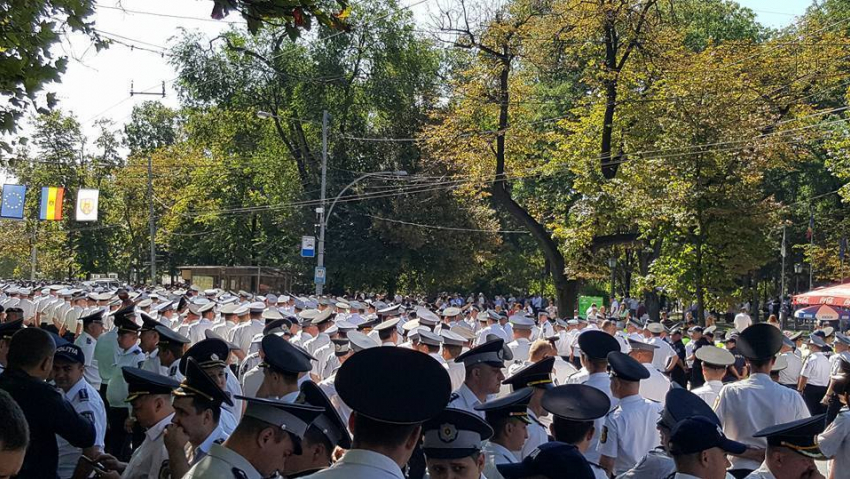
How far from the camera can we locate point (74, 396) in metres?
6.85

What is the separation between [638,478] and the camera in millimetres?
5168

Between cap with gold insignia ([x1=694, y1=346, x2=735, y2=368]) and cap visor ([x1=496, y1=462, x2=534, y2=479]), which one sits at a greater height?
cap with gold insignia ([x1=694, y1=346, x2=735, y2=368])

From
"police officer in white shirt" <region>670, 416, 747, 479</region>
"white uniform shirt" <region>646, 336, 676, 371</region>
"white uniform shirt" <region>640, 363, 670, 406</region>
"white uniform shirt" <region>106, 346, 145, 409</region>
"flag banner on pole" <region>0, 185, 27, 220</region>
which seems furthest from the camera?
"flag banner on pole" <region>0, 185, 27, 220</region>

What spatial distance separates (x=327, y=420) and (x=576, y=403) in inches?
58.1

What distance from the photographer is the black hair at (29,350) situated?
581 cm

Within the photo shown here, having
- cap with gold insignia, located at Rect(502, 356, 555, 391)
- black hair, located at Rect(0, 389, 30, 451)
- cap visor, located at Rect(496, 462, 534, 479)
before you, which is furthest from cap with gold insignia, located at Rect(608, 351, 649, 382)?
black hair, located at Rect(0, 389, 30, 451)

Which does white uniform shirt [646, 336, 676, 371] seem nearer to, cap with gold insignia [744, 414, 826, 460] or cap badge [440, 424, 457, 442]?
cap with gold insignia [744, 414, 826, 460]

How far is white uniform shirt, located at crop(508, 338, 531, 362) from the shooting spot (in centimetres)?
1357

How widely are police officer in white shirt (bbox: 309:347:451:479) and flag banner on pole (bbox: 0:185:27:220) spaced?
36812mm

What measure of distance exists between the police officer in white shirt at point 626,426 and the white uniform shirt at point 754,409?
2.84 ft

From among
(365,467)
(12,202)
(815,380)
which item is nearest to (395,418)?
(365,467)

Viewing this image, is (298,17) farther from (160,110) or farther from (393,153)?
(160,110)

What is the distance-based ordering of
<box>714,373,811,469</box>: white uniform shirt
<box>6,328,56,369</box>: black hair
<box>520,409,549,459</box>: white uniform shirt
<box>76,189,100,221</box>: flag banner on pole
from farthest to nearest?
<box>76,189,100,221</box>: flag banner on pole < <box>714,373,811,469</box>: white uniform shirt < <box>520,409,549,459</box>: white uniform shirt < <box>6,328,56,369</box>: black hair

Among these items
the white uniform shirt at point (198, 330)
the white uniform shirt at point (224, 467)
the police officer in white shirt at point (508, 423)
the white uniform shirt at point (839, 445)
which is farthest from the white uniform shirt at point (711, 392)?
the white uniform shirt at point (198, 330)
